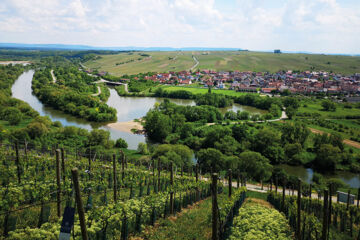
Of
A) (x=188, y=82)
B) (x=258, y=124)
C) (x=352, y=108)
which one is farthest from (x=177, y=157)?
(x=188, y=82)

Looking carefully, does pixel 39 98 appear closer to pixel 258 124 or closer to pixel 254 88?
pixel 258 124

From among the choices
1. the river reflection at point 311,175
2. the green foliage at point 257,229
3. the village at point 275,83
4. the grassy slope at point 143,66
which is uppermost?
the grassy slope at point 143,66

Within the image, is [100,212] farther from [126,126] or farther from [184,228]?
[126,126]

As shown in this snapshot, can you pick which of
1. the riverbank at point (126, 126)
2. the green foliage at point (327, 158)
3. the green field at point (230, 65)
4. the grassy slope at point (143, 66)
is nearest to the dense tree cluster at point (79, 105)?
the riverbank at point (126, 126)

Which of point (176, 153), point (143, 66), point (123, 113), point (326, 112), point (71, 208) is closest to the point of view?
point (71, 208)

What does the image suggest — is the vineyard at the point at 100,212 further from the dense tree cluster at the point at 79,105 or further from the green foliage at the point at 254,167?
the dense tree cluster at the point at 79,105

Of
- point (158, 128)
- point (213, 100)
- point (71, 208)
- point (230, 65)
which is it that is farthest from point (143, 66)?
point (71, 208)
